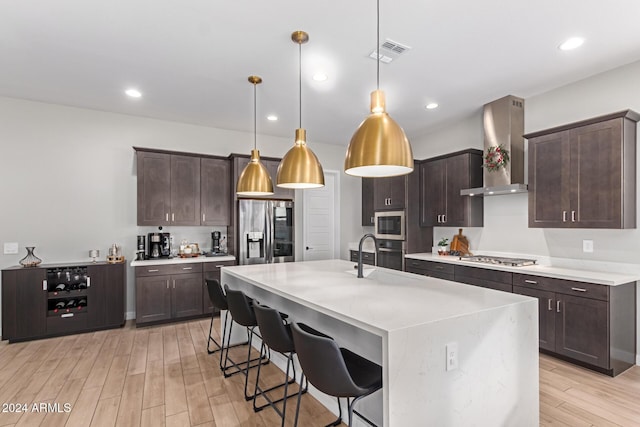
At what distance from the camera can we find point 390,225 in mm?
5508

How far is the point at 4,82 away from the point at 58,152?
0.96 metres

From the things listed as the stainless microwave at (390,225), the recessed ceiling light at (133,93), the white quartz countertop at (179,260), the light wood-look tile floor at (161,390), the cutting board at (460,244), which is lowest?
the light wood-look tile floor at (161,390)

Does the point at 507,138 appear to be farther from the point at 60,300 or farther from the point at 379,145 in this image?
the point at 60,300

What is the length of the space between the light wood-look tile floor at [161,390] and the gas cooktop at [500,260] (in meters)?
1.00

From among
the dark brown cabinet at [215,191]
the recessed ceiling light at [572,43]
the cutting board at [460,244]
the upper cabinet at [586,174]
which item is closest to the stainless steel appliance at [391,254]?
the cutting board at [460,244]

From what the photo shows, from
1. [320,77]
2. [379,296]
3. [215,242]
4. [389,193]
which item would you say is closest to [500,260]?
[389,193]

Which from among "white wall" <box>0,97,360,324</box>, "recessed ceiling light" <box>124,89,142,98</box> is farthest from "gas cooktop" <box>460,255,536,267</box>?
"recessed ceiling light" <box>124,89,142,98</box>

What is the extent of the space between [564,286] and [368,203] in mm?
3722

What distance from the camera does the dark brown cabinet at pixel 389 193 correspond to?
5.30 m

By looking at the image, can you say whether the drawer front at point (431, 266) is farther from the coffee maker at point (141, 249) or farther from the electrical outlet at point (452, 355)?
the coffee maker at point (141, 249)

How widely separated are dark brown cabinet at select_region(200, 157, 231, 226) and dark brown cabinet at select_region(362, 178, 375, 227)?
2.70m

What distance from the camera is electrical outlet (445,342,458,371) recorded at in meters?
1.61

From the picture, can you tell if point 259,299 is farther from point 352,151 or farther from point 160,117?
point 160,117

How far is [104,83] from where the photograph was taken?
363cm
